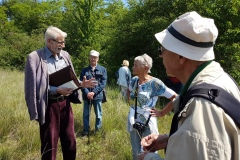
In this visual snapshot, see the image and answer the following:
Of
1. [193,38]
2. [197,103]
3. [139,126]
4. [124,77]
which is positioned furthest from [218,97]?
[124,77]

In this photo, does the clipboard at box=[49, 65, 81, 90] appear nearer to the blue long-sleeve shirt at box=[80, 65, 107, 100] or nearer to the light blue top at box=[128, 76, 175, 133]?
the light blue top at box=[128, 76, 175, 133]

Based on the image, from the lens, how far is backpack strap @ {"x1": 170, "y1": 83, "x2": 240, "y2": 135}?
53.1 inches

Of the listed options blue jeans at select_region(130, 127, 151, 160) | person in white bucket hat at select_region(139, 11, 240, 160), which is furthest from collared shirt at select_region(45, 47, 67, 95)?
person in white bucket hat at select_region(139, 11, 240, 160)

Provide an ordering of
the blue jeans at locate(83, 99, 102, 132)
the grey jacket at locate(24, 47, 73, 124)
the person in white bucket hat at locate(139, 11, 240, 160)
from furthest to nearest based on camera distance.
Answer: the blue jeans at locate(83, 99, 102, 132) → the grey jacket at locate(24, 47, 73, 124) → the person in white bucket hat at locate(139, 11, 240, 160)

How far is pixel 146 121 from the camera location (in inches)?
165

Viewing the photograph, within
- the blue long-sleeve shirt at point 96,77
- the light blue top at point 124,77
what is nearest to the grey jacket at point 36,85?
the blue long-sleeve shirt at point 96,77

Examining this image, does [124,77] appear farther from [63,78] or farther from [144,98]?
[63,78]

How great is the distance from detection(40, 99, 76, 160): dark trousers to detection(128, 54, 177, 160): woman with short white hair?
0.87m

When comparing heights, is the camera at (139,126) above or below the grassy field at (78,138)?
above

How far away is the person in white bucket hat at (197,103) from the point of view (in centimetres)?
130

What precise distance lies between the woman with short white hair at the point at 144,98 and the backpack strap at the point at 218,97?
2.76 m

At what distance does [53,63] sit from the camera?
3.93 m

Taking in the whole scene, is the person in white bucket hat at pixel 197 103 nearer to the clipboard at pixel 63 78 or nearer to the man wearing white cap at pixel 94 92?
the clipboard at pixel 63 78

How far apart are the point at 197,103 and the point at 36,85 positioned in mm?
2742
